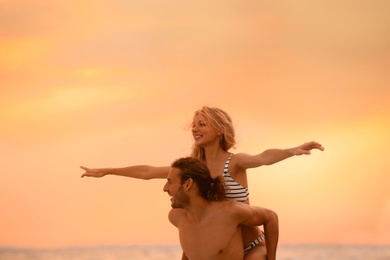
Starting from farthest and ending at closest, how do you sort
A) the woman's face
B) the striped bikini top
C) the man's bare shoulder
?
the woman's face
the striped bikini top
the man's bare shoulder

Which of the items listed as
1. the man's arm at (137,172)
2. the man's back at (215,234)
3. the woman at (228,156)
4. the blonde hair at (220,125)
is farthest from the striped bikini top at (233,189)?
the man's arm at (137,172)

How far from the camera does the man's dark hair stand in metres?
8.34

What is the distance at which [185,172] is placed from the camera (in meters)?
8.34

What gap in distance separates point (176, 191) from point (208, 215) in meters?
0.35

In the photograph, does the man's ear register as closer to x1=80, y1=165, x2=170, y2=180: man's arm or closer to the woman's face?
the woman's face

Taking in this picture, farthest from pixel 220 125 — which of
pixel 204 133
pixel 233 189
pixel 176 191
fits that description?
pixel 176 191

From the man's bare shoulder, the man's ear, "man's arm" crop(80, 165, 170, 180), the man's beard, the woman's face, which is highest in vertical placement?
the woman's face

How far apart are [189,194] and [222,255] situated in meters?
0.59

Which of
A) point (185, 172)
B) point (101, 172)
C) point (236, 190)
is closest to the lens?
point (185, 172)

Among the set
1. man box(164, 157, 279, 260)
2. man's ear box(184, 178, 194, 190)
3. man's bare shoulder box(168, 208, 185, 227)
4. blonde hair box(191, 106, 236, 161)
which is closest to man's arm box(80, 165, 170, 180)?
blonde hair box(191, 106, 236, 161)

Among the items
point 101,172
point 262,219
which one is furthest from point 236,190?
point 101,172

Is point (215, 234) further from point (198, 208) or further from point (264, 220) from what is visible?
point (264, 220)

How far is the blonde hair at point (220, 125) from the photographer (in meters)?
9.04

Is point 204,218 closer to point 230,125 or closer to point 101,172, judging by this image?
point 230,125
